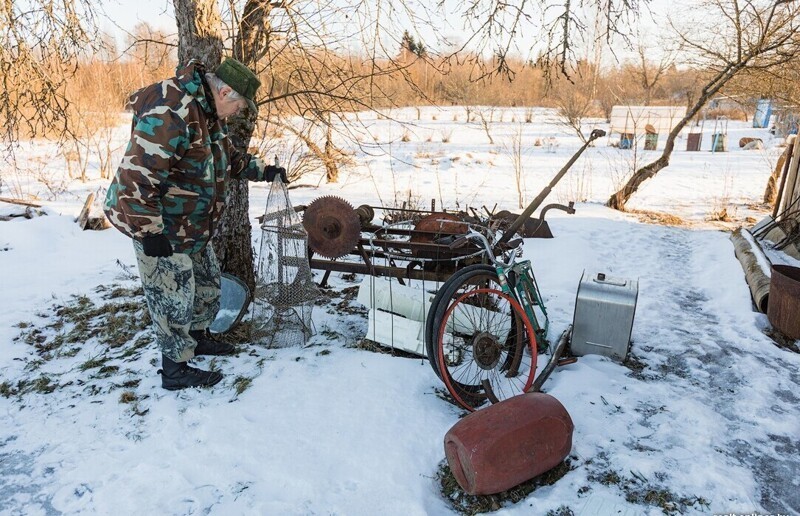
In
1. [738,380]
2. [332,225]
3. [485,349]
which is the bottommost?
[738,380]

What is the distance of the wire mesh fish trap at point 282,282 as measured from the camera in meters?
3.93

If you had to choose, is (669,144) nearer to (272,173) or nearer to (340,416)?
(272,173)

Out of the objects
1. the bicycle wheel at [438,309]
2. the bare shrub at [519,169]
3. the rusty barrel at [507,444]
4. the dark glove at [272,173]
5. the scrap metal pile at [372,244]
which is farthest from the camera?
the bare shrub at [519,169]

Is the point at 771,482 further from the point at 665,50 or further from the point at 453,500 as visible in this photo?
the point at 665,50

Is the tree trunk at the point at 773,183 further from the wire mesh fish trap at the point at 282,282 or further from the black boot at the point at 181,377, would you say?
the black boot at the point at 181,377

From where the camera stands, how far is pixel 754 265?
567cm

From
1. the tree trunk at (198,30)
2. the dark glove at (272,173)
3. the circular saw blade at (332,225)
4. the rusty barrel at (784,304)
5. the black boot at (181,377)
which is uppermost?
the tree trunk at (198,30)

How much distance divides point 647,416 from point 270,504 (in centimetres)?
236

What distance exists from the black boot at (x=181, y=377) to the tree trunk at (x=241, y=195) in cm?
134

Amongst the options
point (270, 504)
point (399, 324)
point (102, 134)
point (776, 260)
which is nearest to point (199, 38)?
point (399, 324)

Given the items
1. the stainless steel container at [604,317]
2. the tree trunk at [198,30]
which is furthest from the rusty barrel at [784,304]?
the tree trunk at [198,30]

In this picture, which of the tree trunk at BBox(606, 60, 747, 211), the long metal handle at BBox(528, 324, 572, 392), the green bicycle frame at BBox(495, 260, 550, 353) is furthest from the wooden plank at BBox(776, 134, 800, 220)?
the green bicycle frame at BBox(495, 260, 550, 353)

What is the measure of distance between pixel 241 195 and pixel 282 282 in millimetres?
1057

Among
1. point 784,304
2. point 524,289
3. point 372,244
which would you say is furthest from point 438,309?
point 784,304
